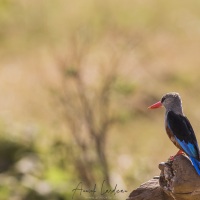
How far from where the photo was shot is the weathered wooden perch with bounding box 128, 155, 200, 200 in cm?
820

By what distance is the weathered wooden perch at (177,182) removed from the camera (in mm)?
8195

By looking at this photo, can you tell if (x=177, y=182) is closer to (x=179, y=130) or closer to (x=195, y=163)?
(x=195, y=163)

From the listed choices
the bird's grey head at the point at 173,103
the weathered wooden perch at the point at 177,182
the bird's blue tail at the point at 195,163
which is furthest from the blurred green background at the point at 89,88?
the bird's blue tail at the point at 195,163

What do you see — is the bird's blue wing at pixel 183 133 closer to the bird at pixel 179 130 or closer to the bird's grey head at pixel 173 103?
the bird at pixel 179 130

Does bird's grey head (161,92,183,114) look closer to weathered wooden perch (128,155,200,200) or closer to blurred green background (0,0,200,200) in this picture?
weathered wooden perch (128,155,200,200)

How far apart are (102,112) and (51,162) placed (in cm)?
195

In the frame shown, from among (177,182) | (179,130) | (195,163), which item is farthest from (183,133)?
(177,182)

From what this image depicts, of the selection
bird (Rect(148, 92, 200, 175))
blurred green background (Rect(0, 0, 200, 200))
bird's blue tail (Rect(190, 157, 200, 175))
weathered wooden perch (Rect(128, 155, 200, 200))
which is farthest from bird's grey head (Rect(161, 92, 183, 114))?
blurred green background (Rect(0, 0, 200, 200))

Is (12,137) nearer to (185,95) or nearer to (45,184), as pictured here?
(45,184)

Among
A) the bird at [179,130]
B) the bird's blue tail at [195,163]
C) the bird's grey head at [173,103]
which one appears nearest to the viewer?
the bird's blue tail at [195,163]

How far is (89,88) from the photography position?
21.8m

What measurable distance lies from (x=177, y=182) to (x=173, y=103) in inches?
48.3

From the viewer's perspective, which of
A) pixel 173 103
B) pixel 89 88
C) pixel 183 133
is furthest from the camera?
pixel 89 88

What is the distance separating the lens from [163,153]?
21094 millimetres
